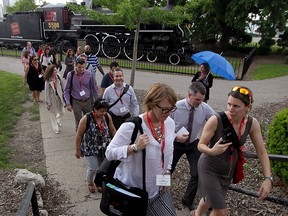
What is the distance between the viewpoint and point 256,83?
12.6 m

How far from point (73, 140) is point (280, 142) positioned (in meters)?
4.06

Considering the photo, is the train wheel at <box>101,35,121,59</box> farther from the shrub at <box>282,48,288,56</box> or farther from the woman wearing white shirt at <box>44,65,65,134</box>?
the woman wearing white shirt at <box>44,65,65,134</box>

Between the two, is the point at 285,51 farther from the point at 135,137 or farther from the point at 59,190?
the point at 135,137

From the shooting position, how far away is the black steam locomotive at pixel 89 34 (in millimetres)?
17734

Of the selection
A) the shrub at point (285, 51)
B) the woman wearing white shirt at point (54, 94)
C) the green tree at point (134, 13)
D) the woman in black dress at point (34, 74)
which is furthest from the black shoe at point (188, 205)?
the shrub at point (285, 51)

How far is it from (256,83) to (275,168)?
924 cm


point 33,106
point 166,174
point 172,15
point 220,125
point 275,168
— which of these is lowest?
point 33,106

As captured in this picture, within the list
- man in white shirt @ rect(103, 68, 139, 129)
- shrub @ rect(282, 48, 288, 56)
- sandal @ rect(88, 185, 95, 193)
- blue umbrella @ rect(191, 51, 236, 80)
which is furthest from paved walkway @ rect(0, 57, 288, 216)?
shrub @ rect(282, 48, 288, 56)

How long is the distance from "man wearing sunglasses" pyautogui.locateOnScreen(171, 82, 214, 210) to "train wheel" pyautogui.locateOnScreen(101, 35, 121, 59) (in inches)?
640

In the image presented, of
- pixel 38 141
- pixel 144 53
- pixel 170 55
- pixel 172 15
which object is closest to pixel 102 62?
pixel 144 53

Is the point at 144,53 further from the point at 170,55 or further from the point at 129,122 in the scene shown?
the point at 129,122

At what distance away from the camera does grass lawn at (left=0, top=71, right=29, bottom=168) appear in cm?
588

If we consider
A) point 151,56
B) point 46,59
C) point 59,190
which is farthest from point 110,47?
point 59,190

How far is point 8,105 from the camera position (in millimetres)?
9047
